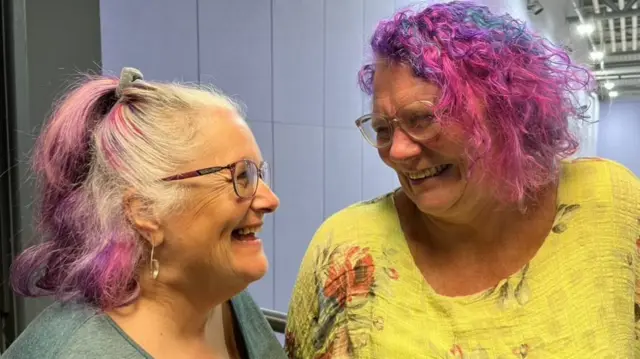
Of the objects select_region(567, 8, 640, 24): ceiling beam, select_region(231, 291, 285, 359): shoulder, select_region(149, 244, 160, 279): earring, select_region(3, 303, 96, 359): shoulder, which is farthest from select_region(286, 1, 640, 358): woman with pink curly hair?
select_region(567, 8, 640, 24): ceiling beam

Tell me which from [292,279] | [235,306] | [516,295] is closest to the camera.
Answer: [516,295]

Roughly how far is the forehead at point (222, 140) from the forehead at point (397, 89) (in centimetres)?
28

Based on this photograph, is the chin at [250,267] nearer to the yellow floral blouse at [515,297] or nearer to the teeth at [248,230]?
the teeth at [248,230]

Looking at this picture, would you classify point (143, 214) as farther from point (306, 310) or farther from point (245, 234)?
point (306, 310)

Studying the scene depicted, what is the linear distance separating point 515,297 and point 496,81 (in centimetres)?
42

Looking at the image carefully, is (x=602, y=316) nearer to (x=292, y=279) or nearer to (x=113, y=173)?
(x=113, y=173)

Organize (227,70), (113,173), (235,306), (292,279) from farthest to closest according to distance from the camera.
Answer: (292,279) → (227,70) → (235,306) → (113,173)

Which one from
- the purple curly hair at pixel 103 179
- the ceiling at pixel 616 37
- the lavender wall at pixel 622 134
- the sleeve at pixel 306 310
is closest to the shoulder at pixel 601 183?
the sleeve at pixel 306 310

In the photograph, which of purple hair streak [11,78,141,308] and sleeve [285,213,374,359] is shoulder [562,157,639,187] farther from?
purple hair streak [11,78,141,308]

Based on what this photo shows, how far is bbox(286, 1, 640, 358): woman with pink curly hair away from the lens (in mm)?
1086

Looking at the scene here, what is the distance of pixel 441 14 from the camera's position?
1.15m

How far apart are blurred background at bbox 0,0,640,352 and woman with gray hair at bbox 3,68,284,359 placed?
16.4 inches

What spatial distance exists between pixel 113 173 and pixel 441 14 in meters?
0.70

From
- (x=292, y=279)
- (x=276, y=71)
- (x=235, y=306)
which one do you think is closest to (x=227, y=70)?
(x=276, y=71)
